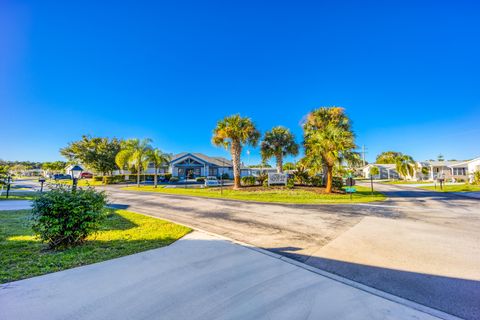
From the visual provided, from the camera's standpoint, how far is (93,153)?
3844cm

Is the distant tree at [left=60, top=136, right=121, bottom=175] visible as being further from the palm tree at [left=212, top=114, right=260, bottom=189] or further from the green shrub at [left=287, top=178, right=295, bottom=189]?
the green shrub at [left=287, top=178, right=295, bottom=189]

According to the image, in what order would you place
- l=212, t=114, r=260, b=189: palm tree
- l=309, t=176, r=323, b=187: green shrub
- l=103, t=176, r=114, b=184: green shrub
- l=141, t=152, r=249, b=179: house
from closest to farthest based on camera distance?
l=212, t=114, r=260, b=189: palm tree → l=309, t=176, r=323, b=187: green shrub → l=103, t=176, r=114, b=184: green shrub → l=141, t=152, r=249, b=179: house

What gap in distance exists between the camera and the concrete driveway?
10.5 ft

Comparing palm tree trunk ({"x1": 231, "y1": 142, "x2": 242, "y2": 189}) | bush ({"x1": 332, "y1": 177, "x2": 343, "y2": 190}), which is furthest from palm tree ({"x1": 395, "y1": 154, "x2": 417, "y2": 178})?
palm tree trunk ({"x1": 231, "y1": 142, "x2": 242, "y2": 189})

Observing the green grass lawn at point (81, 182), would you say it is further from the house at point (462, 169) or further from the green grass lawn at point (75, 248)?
the house at point (462, 169)

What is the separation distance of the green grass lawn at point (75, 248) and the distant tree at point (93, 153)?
36058 mm

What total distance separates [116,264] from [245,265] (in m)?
2.57

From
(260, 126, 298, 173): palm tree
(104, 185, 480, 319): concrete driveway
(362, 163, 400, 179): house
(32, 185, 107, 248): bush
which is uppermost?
(260, 126, 298, 173): palm tree

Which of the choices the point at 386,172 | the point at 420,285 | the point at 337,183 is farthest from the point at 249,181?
the point at 386,172

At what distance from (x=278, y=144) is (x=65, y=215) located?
67.6ft

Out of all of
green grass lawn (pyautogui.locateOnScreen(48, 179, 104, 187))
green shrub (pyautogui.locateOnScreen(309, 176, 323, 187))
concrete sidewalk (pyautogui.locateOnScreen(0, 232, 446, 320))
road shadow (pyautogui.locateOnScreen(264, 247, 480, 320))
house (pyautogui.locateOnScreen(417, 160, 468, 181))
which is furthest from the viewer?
house (pyautogui.locateOnScreen(417, 160, 468, 181))

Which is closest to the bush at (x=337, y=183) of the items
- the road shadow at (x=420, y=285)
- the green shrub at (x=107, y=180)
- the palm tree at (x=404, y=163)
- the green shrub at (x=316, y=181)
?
the green shrub at (x=316, y=181)

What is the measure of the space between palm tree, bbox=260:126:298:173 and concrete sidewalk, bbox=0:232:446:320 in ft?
65.1

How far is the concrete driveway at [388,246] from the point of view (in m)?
3.20
